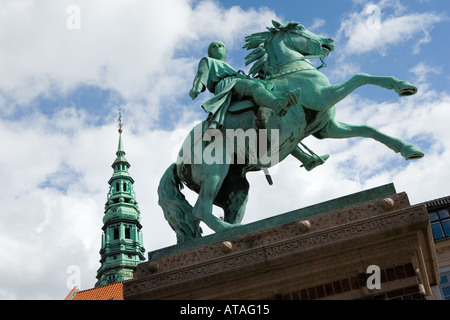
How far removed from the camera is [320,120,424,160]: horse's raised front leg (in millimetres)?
8812

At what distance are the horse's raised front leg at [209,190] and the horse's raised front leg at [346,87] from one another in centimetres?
176

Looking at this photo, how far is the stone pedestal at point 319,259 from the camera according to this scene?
23.5 ft

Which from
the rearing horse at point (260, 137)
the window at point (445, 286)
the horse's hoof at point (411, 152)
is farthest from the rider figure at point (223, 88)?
the window at point (445, 286)

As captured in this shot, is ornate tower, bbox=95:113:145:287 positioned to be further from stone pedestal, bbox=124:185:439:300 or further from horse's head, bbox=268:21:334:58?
stone pedestal, bbox=124:185:439:300

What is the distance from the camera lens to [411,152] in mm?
8773

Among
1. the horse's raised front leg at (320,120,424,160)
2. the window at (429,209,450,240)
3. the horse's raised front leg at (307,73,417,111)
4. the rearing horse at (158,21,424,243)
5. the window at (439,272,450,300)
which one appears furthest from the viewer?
the window at (429,209,450,240)

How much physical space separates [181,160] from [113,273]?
180 ft

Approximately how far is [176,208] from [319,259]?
3.13m

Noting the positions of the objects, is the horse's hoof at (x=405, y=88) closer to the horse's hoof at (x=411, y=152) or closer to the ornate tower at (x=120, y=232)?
the horse's hoof at (x=411, y=152)

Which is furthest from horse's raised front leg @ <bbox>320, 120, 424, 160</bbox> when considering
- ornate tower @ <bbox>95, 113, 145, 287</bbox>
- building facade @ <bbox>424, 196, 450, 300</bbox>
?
ornate tower @ <bbox>95, 113, 145, 287</bbox>

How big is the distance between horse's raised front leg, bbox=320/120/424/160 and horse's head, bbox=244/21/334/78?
144 centimetres
